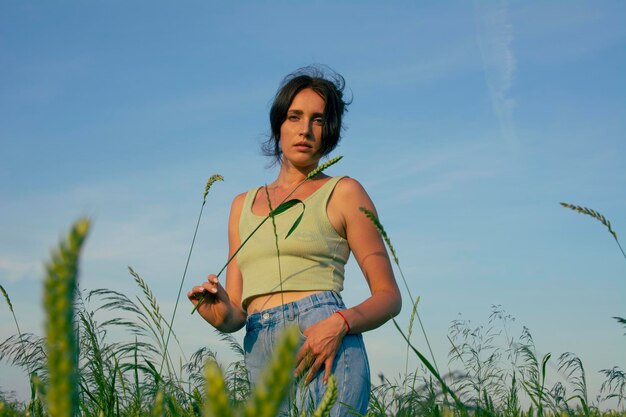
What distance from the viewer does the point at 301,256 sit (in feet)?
14.6

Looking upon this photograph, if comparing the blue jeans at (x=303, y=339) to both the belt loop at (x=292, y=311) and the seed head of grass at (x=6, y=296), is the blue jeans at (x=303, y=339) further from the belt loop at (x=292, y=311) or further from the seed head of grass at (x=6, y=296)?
the seed head of grass at (x=6, y=296)

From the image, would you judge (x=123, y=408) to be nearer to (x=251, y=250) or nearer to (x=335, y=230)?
(x=251, y=250)

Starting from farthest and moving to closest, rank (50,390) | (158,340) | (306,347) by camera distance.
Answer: (306,347), (158,340), (50,390)

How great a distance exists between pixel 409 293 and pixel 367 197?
225 centimetres

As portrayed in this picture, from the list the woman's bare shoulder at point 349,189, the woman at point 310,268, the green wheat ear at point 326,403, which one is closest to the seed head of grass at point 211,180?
the woman at point 310,268

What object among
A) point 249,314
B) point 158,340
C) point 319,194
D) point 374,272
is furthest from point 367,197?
point 158,340

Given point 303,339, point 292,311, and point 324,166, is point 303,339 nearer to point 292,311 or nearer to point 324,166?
point 292,311

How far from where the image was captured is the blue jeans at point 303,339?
393 cm

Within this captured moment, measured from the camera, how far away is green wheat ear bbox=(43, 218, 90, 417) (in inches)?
17.0

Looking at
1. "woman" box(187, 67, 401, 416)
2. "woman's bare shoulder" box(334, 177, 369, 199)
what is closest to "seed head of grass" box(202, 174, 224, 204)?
"woman" box(187, 67, 401, 416)

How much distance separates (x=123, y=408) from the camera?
11.6ft

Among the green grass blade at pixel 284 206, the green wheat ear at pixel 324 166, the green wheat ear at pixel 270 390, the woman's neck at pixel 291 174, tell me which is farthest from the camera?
the woman's neck at pixel 291 174

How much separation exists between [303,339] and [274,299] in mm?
471

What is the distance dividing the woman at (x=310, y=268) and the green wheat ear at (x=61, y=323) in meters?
2.97
